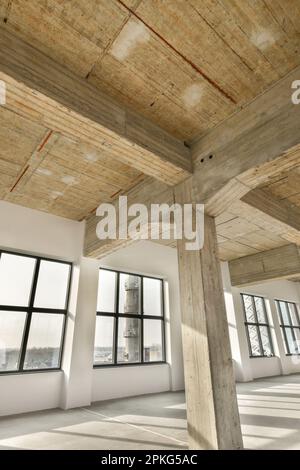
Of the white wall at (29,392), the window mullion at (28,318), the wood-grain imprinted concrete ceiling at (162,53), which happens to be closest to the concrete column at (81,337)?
the white wall at (29,392)

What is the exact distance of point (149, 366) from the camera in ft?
17.7

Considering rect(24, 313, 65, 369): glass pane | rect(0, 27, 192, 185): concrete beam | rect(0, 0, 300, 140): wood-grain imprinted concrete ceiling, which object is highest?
rect(0, 0, 300, 140): wood-grain imprinted concrete ceiling

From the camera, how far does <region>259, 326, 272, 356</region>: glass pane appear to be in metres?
8.44

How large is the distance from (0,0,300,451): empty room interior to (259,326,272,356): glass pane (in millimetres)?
2486

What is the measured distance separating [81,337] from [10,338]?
1.10m

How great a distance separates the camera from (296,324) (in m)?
9.95

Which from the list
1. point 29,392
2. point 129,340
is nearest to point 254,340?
point 129,340

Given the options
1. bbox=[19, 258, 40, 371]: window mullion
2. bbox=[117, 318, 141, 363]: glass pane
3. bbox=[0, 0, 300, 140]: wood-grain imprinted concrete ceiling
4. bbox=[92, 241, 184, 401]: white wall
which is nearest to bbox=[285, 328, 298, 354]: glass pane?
bbox=[92, 241, 184, 401]: white wall

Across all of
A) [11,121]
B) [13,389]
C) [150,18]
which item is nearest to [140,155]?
[150,18]

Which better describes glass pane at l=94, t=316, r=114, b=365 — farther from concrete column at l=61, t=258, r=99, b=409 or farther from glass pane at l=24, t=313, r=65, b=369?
glass pane at l=24, t=313, r=65, b=369

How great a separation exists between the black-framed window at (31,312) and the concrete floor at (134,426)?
79cm

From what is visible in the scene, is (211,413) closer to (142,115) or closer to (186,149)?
(186,149)

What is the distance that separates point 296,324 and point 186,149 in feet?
31.7

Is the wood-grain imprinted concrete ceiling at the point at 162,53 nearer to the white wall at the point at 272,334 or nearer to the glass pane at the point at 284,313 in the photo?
the white wall at the point at 272,334
